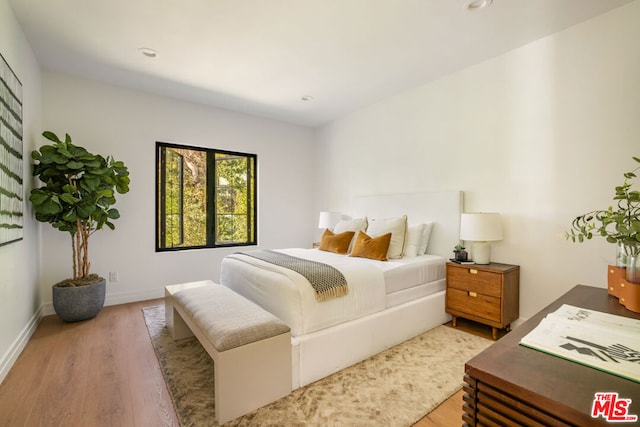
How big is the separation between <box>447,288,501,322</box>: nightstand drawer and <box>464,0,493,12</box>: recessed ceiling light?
237cm

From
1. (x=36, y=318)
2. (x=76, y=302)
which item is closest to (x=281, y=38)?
(x=76, y=302)

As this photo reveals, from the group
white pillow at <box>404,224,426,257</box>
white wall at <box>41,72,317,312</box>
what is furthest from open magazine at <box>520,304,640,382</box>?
white wall at <box>41,72,317,312</box>

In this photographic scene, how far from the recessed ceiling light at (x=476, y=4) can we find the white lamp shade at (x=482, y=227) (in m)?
1.69

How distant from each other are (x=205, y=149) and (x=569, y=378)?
4.60m

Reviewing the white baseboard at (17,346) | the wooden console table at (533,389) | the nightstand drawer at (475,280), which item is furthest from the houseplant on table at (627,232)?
the white baseboard at (17,346)

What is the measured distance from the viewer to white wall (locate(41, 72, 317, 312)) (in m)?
3.46

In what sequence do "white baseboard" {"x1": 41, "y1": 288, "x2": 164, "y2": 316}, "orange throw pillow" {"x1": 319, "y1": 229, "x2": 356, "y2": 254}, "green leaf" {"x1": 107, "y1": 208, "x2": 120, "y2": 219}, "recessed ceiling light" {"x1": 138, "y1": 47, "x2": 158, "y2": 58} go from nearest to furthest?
1. "recessed ceiling light" {"x1": 138, "y1": 47, "x2": 158, "y2": 58}
2. "green leaf" {"x1": 107, "y1": 208, "x2": 120, "y2": 219}
3. "orange throw pillow" {"x1": 319, "y1": 229, "x2": 356, "y2": 254}
4. "white baseboard" {"x1": 41, "y1": 288, "x2": 164, "y2": 316}

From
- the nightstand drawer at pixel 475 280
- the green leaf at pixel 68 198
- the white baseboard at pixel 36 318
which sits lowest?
the white baseboard at pixel 36 318

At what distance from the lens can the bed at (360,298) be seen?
2031mm

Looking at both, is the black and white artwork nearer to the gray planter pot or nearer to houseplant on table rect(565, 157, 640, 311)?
the gray planter pot

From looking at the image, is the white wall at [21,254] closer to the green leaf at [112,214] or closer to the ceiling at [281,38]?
the ceiling at [281,38]

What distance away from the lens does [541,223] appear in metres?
2.70

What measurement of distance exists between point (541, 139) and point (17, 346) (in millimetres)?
4778

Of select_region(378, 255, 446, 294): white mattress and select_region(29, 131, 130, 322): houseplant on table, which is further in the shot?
select_region(29, 131, 130, 322): houseplant on table
